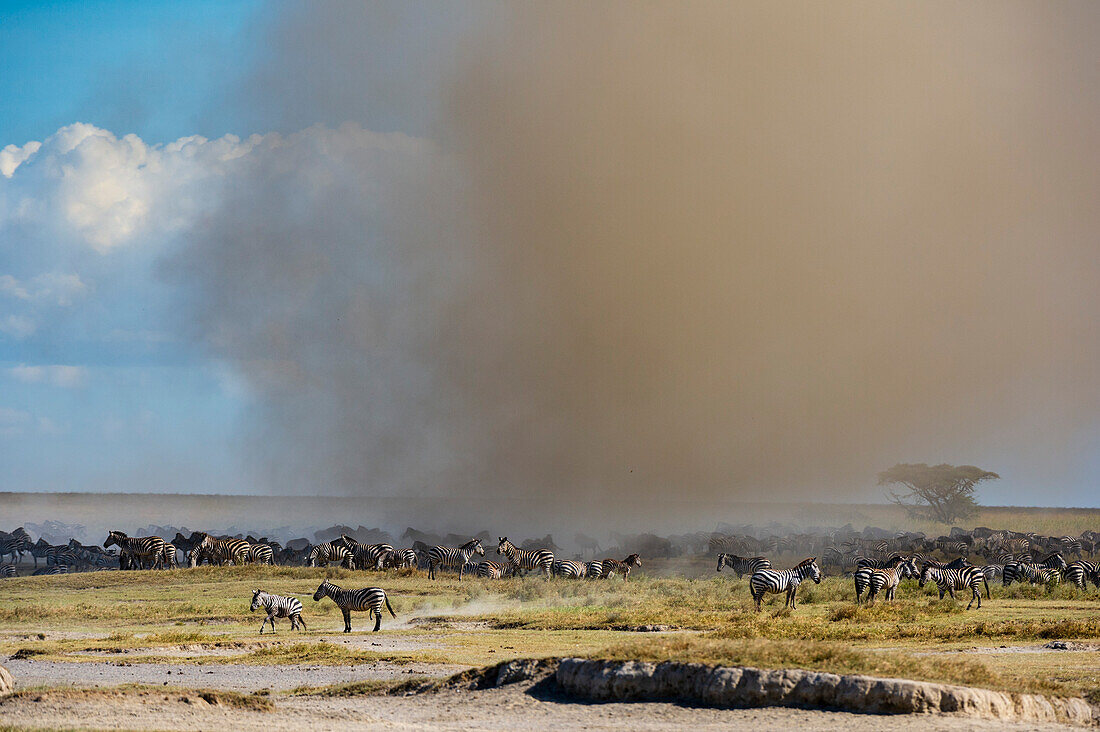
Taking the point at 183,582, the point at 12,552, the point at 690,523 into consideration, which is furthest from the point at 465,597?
the point at 690,523

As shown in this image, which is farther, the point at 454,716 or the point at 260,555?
the point at 260,555

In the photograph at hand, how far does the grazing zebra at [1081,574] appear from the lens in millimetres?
36406

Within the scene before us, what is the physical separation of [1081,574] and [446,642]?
24.3m

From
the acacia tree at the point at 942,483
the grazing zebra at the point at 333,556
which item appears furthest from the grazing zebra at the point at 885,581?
the acacia tree at the point at 942,483

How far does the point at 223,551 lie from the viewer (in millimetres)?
46812

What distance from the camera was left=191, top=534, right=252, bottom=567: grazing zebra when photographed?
46.7 meters

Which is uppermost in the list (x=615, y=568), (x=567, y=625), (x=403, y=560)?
(x=403, y=560)

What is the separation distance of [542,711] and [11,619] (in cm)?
2196

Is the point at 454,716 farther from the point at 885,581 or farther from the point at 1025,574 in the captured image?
the point at 1025,574

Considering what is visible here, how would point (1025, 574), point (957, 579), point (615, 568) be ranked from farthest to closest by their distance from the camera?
point (615, 568) → point (1025, 574) → point (957, 579)

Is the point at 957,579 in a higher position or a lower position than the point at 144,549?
lower

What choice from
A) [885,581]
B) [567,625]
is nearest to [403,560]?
[567,625]

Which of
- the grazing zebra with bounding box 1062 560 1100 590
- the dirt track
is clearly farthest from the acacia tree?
the dirt track

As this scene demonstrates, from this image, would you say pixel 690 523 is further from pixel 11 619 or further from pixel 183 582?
pixel 11 619
